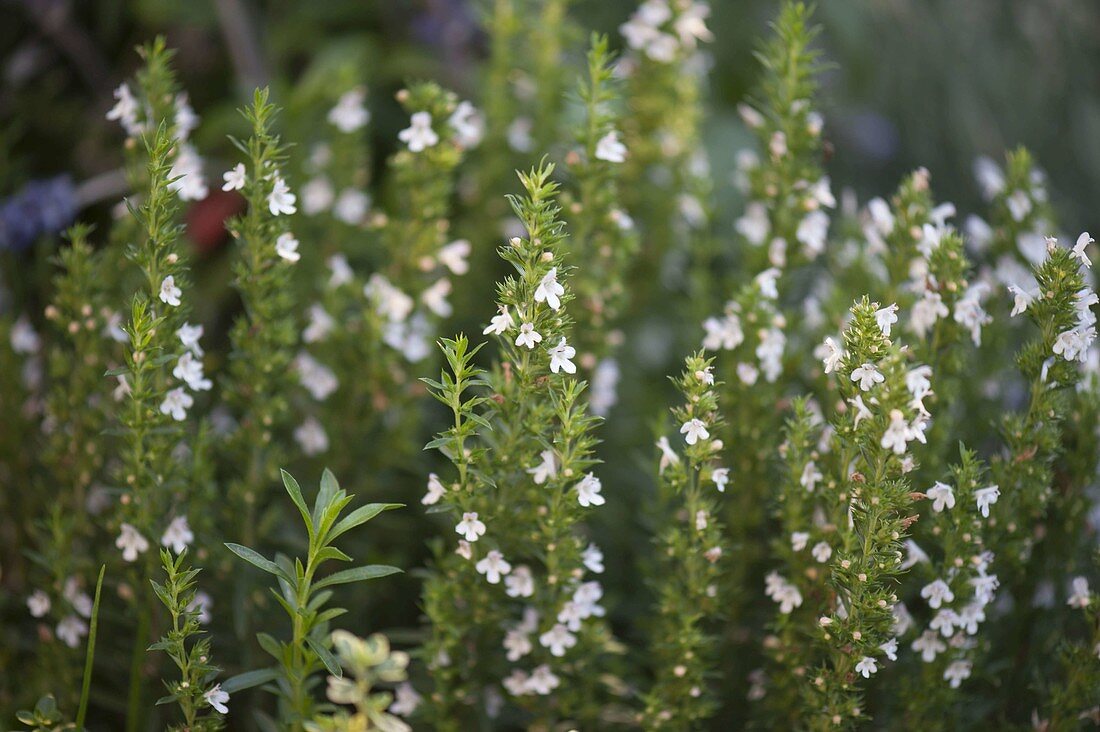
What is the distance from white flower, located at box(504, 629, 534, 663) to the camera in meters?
1.50

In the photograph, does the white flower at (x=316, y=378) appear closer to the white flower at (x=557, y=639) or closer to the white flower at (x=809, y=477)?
the white flower at (x=557, y=639)

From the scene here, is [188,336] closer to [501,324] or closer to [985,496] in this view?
[501,324]

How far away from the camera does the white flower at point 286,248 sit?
1.47 meters

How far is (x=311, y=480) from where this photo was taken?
6.15 feet

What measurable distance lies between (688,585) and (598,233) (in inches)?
26.9

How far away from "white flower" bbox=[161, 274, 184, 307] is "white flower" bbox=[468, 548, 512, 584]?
1.86 ft

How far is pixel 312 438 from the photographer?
5.90 ft

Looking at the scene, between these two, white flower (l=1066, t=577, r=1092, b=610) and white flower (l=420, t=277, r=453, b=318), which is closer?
white flower (l=1066, t=577, r=1092, b=610)

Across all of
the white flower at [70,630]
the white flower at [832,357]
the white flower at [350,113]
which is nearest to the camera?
the white flower at [832,357]

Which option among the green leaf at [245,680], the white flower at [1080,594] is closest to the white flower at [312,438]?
the green leaf at [245,680]

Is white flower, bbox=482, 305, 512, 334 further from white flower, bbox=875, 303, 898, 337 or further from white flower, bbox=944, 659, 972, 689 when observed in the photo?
white flower, bbox=944, 659, 972, 689

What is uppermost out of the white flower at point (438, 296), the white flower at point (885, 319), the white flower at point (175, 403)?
the white flower at point (438, 296)

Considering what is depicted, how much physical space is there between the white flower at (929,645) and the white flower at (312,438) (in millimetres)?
1054

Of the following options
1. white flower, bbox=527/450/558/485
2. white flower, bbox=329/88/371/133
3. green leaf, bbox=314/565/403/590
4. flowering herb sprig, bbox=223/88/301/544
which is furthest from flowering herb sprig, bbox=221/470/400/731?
white flower, bbox=329/88/371/133
